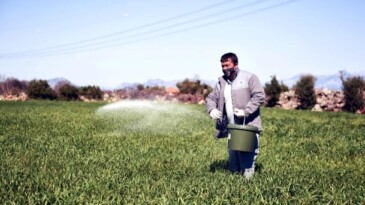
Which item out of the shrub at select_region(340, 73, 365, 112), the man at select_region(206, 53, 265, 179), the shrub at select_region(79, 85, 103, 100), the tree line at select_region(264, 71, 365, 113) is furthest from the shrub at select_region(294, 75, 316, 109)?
the man at select_region(206, 53, 265, 179)

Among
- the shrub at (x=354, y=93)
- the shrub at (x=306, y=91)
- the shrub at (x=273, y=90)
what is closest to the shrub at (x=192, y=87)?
the shrub at (x=273, y=90)

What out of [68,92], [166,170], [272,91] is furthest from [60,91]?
[166,170]

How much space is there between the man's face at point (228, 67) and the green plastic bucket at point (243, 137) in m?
0.83

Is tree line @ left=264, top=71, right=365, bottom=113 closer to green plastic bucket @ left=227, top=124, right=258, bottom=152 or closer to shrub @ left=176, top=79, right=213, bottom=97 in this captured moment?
shrub @ left=176, top=79, right=213, bottom=97

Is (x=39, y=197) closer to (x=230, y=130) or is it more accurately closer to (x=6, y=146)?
(x=230, y=130)

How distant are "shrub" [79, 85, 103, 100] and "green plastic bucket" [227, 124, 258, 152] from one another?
4339cm

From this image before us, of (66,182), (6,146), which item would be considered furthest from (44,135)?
(66,182)

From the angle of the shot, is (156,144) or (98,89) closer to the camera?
(156,144)

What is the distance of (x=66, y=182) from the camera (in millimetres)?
5016

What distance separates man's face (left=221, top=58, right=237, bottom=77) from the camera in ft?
18.2

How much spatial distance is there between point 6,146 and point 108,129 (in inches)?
158

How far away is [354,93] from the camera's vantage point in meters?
31.0

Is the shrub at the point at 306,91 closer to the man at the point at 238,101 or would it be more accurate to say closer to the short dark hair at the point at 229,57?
the man at the point at 238,101

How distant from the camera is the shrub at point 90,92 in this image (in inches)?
1844
